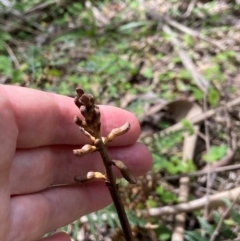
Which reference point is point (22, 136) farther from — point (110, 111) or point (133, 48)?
point (133, 48)

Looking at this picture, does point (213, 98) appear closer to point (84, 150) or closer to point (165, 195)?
point (165, 195)

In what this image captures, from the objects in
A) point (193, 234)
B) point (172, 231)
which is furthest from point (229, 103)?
point (193, 234)

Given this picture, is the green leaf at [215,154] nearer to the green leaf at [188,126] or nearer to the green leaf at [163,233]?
the green leaf at [188,126]

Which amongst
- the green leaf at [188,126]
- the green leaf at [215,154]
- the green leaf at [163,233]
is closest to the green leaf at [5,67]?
the green leaf at [188,126]

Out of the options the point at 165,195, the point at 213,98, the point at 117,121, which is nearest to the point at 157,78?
the point at 213,98

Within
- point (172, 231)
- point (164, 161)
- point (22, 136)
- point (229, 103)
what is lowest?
point (172, 231)

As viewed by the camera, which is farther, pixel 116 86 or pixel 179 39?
pixel 179 39

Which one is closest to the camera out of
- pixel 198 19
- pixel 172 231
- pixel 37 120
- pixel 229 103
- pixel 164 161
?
pixel 37 120
